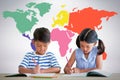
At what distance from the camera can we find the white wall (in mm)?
3445

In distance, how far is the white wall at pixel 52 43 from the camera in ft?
11.3

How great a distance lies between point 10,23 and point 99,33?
1.23 m

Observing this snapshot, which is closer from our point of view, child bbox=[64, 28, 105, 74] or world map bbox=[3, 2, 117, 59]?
child bbox=[64, 28, 105, 74]

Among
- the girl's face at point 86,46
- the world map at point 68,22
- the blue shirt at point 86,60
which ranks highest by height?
the world map at point 68,22

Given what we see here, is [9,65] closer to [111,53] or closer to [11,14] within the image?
[11,14]

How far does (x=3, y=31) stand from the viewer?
140 inches

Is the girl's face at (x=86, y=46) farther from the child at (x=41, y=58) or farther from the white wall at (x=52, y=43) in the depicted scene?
the white wall at (x=52, y=43)

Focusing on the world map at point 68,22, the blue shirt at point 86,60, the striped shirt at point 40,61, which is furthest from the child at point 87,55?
the world map at point 68,22

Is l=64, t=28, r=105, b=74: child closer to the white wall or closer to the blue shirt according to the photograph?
the blue shirt

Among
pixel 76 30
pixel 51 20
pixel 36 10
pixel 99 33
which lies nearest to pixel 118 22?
pixel 99 33

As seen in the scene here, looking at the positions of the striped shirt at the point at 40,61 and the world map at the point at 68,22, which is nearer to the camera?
the striped shirt at the point at 40,61

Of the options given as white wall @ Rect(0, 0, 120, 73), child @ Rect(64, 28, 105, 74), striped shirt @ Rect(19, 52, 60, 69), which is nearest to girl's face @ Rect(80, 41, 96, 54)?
child @ Rect(64, 28, 105, 74)

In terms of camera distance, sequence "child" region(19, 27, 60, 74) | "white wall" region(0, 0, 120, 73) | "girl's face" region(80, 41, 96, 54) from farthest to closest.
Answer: "white wall" region(0, 0, 120, 73) → "girl's face" region(80, 41, 96, 54) → "child" region(19, 27, 60, 74)

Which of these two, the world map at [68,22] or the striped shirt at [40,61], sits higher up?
the world map at [68,22]
